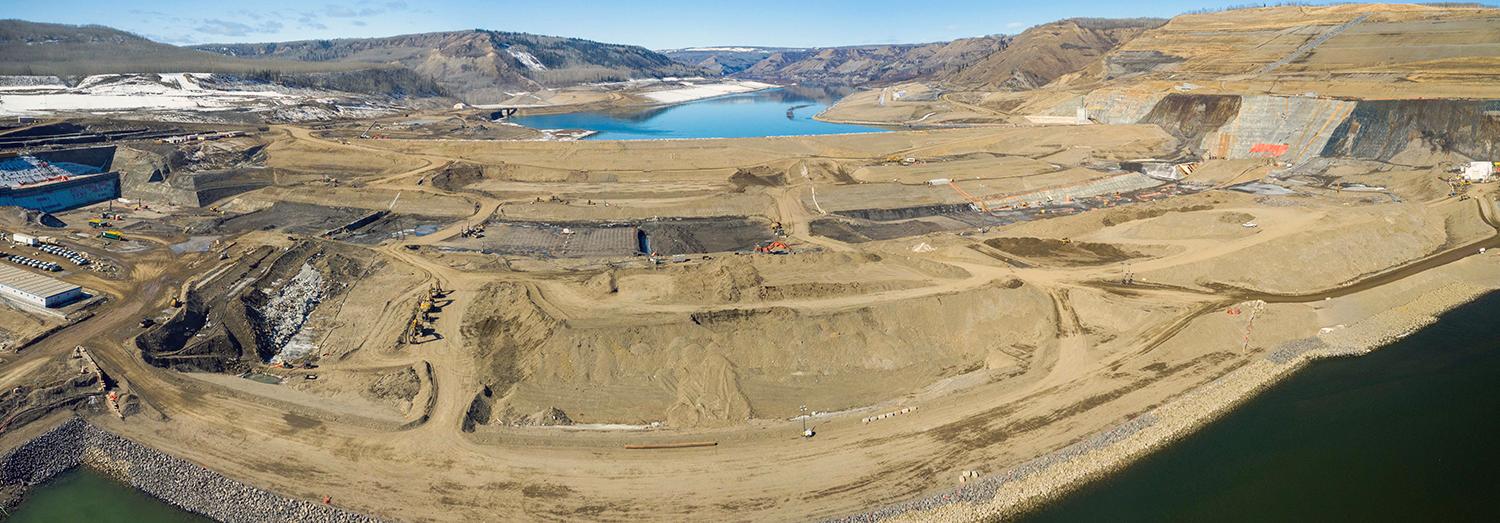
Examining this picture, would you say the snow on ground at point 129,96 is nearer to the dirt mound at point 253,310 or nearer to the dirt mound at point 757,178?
the dirt mound at point 253,310

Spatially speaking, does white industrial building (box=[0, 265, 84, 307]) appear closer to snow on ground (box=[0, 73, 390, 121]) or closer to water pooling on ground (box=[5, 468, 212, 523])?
water pooling on ground (box=[5, 468, 212, 523])

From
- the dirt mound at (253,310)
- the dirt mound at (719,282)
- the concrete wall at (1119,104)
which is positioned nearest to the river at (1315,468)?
the dirt mound at (253,310)

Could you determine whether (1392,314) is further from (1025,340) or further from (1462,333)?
(1025,340)

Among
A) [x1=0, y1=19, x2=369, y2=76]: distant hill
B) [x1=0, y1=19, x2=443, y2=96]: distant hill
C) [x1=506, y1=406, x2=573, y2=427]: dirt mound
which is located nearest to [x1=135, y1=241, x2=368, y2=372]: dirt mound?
[x1=506, y1=406, x2=573, y2=427]: dirt mound

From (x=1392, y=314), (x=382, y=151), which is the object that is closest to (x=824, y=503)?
(x=1392, y=314)

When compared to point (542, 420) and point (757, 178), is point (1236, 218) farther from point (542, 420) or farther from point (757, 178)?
point (542, 420)
